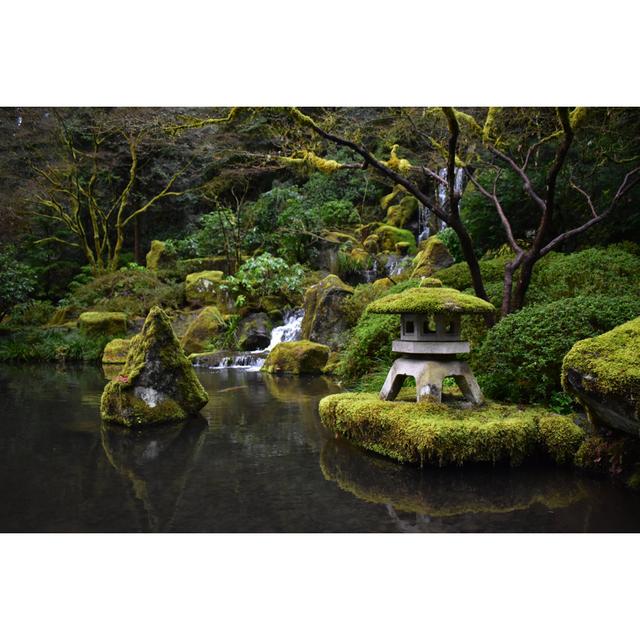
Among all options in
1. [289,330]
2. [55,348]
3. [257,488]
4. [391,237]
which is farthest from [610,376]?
[391,237]

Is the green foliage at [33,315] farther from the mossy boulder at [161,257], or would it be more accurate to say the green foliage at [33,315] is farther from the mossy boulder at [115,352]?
the mossy boulder at [161,257]

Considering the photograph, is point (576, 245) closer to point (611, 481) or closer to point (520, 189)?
point (520, 189)

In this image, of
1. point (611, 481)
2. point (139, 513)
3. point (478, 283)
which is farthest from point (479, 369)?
point (139, 513)

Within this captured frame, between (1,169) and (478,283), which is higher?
(1,169)

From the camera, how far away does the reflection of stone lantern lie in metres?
6.08

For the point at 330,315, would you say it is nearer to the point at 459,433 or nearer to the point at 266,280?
the point at 266,280

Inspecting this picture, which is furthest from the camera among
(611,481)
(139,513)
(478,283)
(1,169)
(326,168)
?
(1,169)

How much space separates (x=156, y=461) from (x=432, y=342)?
3064mm

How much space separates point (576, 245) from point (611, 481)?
688 cm

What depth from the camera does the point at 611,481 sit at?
4.95 meters

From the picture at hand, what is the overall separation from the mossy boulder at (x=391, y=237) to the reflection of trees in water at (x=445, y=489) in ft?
48.1

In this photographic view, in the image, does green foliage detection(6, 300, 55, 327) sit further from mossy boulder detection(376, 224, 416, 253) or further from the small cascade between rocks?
mossy boulder detection(376, 224, 416, 253)

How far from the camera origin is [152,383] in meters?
7.59

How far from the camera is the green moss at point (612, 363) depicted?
4234mm
